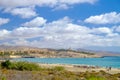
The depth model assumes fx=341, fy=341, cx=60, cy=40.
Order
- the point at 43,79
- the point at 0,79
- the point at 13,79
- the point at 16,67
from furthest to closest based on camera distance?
the point at 16,67, the point at 43,79, the point at 13,79, the point at 0,79

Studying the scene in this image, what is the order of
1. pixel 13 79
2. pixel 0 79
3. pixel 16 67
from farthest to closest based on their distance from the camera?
pixel 16 67, pixel 13 79, pixel 0 79

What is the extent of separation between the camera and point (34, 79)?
24484 millimetres

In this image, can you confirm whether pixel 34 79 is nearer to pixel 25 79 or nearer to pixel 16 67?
pixel 25 79

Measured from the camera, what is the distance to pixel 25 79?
24.0 m

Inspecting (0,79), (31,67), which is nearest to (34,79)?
(0,79)

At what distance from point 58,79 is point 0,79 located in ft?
19.9

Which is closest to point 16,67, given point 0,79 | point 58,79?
point 58,79

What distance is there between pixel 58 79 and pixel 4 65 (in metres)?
22.2

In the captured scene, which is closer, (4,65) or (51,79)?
(51,79)

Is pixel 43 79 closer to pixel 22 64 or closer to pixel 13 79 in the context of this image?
pixel 13 79

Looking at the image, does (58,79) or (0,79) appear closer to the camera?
(0,79)

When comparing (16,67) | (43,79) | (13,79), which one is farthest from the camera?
(16,67)

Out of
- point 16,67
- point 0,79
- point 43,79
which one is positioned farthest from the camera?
point 16,67

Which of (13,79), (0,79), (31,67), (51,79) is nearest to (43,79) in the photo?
(51,79)
